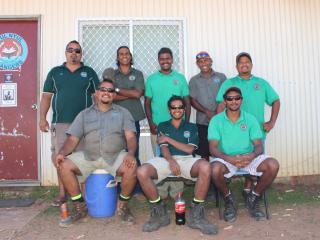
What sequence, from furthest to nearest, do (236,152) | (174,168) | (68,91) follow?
1. (68,91)
2. (236,152)
3. (174,168)

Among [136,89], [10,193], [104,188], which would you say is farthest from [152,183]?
[10,193]

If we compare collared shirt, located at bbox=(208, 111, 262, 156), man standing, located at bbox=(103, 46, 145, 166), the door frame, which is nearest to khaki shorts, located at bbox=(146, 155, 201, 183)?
collared shirt, located at bbox=(208, 111, 262, 156)

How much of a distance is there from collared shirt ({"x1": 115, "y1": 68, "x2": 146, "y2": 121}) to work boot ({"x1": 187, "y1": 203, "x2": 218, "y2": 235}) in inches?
60.6

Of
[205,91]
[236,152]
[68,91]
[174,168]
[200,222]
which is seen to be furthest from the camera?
[205,91]

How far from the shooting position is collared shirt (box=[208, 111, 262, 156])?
4.31 metres

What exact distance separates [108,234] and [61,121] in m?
1.64

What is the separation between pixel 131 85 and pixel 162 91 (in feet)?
1.36

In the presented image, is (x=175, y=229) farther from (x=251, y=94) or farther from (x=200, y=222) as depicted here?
(x=251, y=94)

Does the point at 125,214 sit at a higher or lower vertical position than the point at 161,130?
lower

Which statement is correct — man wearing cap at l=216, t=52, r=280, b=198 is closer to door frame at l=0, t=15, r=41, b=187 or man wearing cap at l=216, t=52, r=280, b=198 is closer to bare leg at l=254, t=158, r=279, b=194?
bare leg at l=254, t=158, r=279, b=194

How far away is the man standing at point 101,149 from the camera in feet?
13.6

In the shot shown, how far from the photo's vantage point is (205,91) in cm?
500

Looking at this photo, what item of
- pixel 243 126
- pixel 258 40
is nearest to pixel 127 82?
pixel 243 126

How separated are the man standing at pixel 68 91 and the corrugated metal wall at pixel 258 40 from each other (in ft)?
3.36
